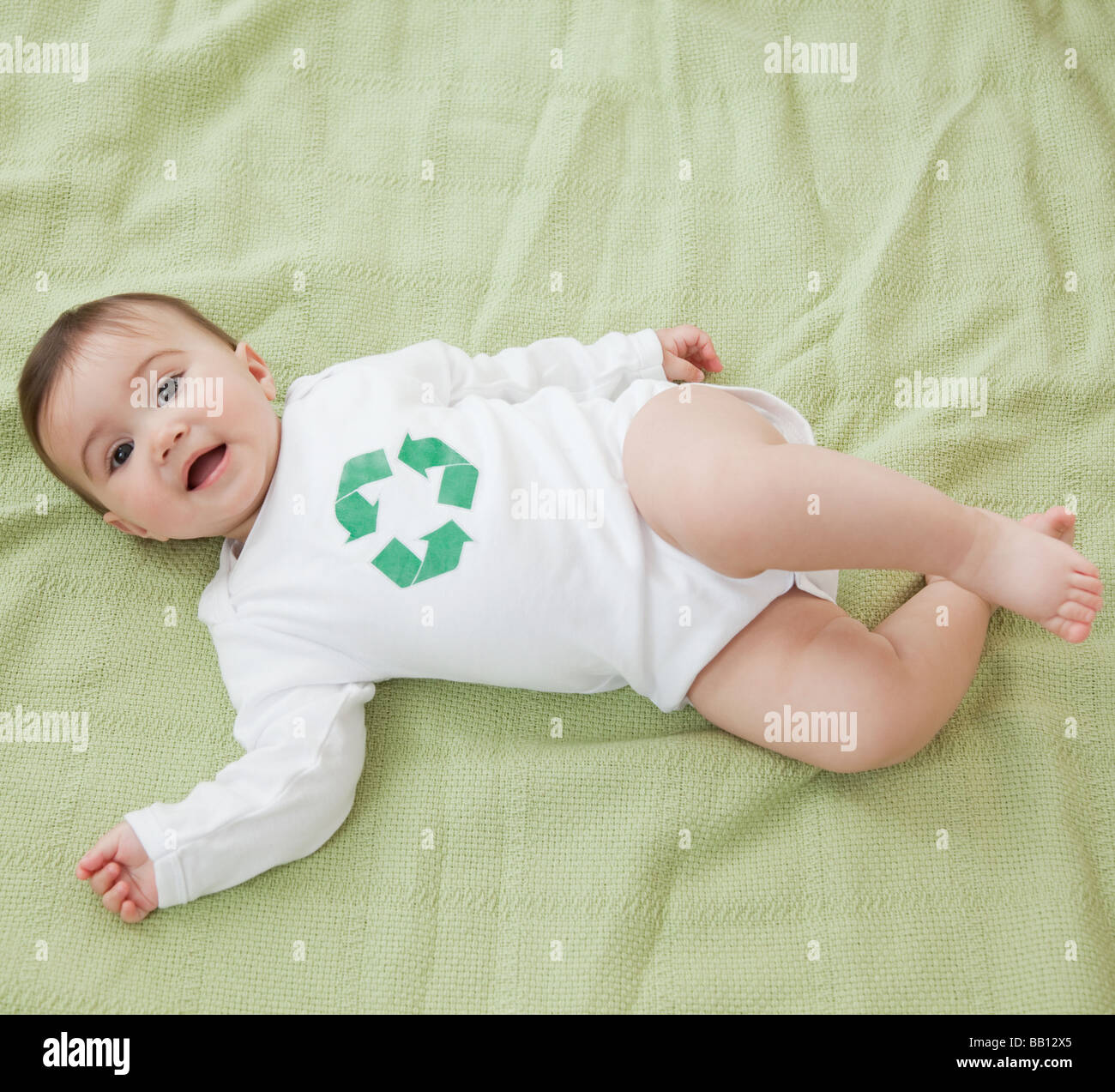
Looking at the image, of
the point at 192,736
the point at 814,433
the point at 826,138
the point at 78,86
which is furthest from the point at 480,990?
the point at 78,86

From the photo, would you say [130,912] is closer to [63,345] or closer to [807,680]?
[63,345]

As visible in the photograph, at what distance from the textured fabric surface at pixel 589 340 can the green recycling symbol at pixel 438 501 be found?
20 centimetres

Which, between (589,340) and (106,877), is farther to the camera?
(589,340)

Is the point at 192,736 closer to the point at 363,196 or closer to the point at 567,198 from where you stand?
the point at 363,196

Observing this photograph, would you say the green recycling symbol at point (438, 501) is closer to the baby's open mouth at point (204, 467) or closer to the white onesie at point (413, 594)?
the white onesie at point (413, 594)

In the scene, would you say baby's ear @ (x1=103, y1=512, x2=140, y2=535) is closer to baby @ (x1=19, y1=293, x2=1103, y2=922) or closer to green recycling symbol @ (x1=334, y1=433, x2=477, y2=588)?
baby @ (x1=19, y1=293, x2=1103, y2=922)

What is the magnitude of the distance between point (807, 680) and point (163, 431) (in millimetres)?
808

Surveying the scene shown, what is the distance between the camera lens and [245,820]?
1.16 metres

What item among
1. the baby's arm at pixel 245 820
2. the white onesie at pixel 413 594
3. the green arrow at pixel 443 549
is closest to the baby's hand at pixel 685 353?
the white onesie at pixel 413 594

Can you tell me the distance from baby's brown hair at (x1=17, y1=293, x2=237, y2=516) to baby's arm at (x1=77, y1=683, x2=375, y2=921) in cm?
40

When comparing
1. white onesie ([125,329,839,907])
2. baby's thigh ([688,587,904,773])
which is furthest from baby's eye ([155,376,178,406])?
baby's thigh ([688,587,904,773])

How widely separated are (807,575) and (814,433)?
0.31 m

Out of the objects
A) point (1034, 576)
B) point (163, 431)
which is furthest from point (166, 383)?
point (1034, 576)

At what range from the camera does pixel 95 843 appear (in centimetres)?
122
